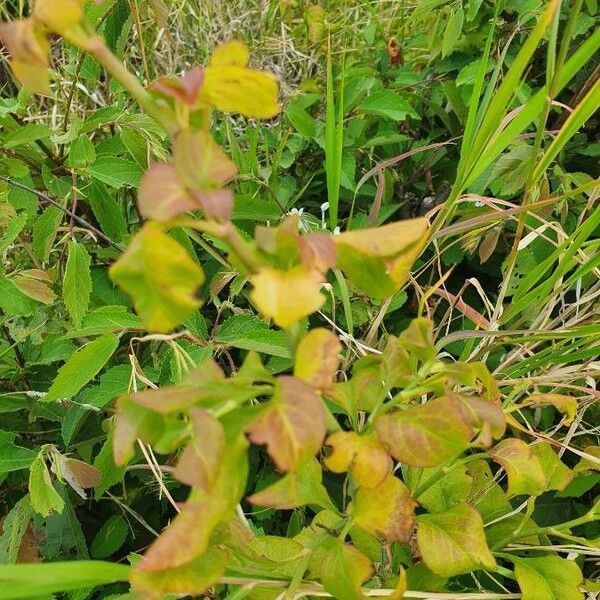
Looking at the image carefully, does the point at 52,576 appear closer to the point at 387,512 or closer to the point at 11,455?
the point at 387,512

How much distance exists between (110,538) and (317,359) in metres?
0.65

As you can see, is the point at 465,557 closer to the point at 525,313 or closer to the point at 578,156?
the point at 525,313

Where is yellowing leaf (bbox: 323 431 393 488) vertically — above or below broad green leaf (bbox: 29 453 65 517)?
above

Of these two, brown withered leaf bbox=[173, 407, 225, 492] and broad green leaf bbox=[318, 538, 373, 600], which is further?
broad green leaf bbox=[318, 538, 373, 600]

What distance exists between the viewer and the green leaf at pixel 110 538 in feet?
3.08

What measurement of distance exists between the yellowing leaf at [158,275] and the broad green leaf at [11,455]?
58 centimetres

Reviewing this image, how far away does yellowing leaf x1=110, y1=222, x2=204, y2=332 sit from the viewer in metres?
0.34

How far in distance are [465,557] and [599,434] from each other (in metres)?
0.37

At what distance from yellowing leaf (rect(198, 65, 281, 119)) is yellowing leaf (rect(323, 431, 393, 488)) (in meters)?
0.22

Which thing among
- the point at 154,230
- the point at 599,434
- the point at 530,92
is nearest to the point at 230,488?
the point at 154,230

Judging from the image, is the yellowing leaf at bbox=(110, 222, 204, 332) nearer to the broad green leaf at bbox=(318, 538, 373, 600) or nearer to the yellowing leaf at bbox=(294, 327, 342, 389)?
the yellowing leaf at bbox=(294, 327, 342, 389)

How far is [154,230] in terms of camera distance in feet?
1.12

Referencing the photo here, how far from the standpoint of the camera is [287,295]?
37 cm

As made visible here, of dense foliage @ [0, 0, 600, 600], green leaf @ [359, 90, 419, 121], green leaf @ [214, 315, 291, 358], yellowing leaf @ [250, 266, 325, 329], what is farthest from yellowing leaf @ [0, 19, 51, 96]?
green leaf @ [359, 90, 419, 121]
